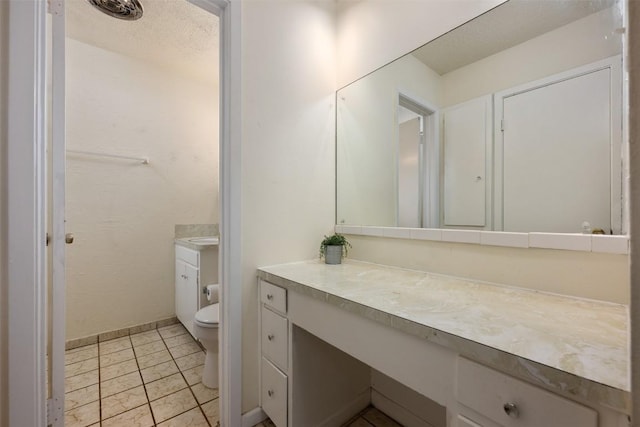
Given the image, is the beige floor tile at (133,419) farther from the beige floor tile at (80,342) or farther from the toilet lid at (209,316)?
the beige floor tile at (80,342)

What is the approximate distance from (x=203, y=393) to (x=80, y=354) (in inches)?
44.7

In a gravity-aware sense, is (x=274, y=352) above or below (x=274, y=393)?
above

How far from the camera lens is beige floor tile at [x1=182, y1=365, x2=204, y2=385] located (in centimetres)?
166

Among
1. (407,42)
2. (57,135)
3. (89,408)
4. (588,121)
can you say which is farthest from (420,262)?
(89,408)

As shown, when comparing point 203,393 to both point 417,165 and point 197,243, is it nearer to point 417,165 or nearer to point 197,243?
point 197,243

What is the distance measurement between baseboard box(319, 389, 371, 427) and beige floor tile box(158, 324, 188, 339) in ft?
5.25

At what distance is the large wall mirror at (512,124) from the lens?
2.85 feet

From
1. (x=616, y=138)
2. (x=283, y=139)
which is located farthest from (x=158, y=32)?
(x=616, y=138)

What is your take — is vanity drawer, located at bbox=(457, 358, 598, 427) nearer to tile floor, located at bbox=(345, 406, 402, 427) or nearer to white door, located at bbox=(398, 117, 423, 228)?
white door, located at bbox=(398, 117, 423, 228)

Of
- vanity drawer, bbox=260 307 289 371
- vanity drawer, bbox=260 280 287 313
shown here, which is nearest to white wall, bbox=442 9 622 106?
vanity drawer, bbox=260 280 287 313

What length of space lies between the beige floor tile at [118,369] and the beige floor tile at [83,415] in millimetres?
266

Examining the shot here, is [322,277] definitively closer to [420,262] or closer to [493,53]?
[420,262]

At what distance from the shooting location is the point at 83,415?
1.36 metres

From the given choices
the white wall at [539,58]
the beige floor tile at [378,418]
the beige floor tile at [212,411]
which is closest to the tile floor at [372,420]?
the beige floor tile at [378,418]
